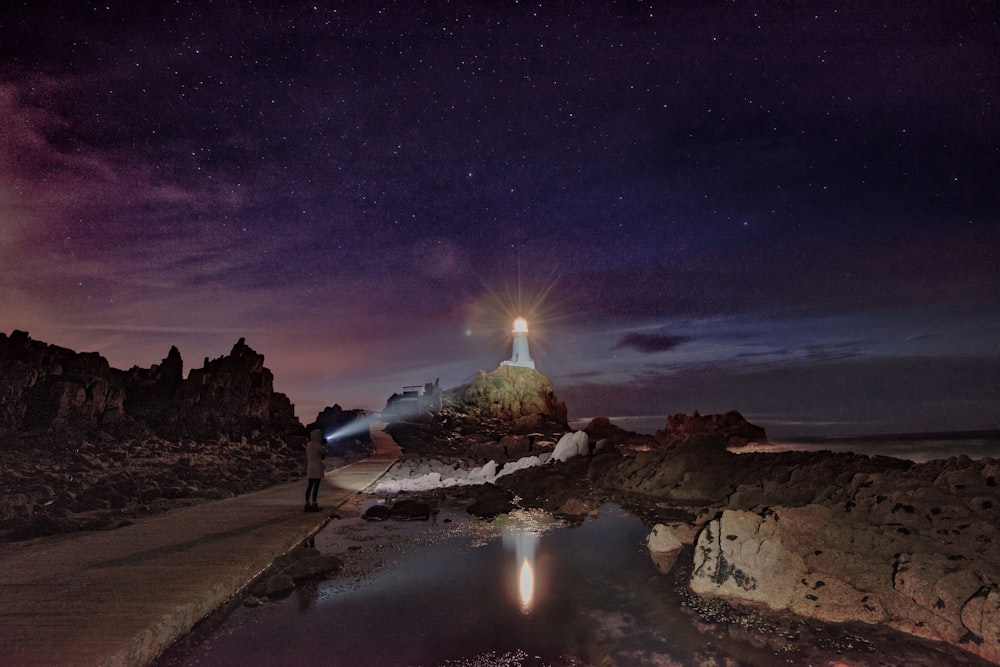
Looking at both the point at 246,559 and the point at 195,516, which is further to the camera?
the point at 195,516

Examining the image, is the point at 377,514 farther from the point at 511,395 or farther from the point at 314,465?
the point at 511,395

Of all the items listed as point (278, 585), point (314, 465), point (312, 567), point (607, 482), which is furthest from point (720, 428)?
point (278, 585)

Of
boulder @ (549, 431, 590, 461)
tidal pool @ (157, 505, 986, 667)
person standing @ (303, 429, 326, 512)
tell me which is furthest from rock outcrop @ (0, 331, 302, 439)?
tidal pool @ (157, 505, 986, 667)

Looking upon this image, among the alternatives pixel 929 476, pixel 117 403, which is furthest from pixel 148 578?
pixel 117 403

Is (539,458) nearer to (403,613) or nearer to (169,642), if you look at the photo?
→ (403,613)

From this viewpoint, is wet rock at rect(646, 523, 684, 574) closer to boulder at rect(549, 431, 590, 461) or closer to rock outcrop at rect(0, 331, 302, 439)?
boulder at rect(549, 431, 590, 461)

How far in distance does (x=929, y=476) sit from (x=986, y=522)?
9.31 feet

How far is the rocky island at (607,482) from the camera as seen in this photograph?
275 inches

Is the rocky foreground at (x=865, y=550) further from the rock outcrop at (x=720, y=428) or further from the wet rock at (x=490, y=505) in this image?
the rock outcrop at (x=720, y=428)

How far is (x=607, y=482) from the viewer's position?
19.9 m

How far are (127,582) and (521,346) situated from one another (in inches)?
2884

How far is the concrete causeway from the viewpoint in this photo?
15.8 ft

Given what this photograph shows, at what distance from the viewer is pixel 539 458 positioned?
928 inches

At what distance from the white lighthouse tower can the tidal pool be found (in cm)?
6713
